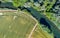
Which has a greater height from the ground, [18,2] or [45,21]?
[18,2]

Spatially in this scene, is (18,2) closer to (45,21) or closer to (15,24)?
(15,24)

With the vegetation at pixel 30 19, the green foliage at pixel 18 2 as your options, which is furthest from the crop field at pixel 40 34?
the green foliage at pixel 18 2

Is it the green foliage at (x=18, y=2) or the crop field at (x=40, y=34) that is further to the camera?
the green foliage at (x=18, y=2)

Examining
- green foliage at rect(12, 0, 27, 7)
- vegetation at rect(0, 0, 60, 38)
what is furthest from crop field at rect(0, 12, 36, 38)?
green foliage at rect(12, 0, 27, 7)

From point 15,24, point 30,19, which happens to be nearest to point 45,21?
point 30,19

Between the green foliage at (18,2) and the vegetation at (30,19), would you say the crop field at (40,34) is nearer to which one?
the vegetation at (30,19)

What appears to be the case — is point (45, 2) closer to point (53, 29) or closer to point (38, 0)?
point (38, 0)

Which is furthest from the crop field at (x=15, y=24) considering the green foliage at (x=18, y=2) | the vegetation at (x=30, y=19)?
the green foliage at (x=18, y=2)

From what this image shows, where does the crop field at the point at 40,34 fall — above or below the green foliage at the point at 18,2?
below

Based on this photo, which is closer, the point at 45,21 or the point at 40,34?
the point at 40,34
